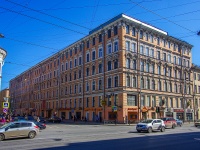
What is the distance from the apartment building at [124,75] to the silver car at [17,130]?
22.4 meters

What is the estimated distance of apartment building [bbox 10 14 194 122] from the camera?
1711 inches

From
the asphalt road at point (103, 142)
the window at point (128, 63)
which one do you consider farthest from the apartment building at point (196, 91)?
the asphalt road at point (103, 142)

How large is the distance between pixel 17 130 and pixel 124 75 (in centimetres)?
2733

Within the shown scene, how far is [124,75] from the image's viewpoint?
140 ft

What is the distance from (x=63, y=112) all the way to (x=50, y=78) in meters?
14.0

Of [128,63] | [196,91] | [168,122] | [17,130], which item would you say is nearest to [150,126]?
[168,122]

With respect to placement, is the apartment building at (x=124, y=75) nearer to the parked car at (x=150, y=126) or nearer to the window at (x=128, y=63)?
the window at (x=128, y=63)

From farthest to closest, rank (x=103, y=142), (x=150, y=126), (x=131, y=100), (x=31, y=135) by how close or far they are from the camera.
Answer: (x=131, y=100), (x=150, y=126), (x=31, y=135), (x=103, y=142)

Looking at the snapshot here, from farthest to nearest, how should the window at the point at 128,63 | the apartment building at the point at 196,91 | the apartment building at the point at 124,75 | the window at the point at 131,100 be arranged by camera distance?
1. the apartment building at the point at 196,91
2. the window at the point at 128,63
3. the apartment building at the point at 124,75
4. the window at the point at 131,100

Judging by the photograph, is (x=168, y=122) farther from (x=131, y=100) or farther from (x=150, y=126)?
(x=131, y=100)

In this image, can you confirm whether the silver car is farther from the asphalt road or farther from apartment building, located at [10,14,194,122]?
apartment building, located at [10,14,194,122]

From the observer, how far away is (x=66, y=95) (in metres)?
60.4

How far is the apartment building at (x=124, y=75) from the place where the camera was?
4347 cm

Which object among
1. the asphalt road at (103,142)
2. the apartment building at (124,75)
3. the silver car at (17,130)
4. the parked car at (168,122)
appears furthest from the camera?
the apartment building at (124,75)
